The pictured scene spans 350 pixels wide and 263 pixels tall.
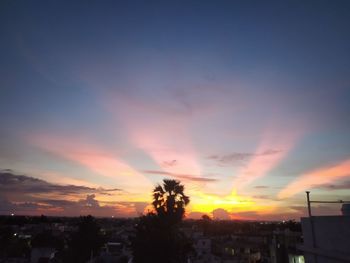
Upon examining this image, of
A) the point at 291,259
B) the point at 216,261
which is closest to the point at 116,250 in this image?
the point at 216,261

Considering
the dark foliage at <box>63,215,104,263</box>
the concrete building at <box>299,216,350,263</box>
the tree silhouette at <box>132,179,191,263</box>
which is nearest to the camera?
the concrete building at <box>299,216,350,263</box>

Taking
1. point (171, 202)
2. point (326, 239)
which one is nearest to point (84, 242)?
point (171, 202)

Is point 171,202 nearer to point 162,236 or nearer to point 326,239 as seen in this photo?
point 162,236

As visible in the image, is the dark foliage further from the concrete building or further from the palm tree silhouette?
the concrete building

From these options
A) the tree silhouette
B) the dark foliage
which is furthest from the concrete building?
the dark foliage

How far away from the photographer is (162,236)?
94.7 feet

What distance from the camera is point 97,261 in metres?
43.5

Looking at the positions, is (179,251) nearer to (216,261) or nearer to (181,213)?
(181,213)

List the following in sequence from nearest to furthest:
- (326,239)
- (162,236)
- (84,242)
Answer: (326,239), (162,236), (84,242)

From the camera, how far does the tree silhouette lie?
93.4 ft

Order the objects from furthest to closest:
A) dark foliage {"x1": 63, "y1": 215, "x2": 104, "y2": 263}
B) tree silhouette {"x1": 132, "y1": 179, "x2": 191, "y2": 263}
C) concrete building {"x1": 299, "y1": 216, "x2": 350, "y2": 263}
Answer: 1. dark foliage {"x1": 63, "y1": 215, "x2": 104, "y2": 263}
2. tree silhouette {"x1": 132, "y1": 179, "x2": 191, "y2": 263}
3. concrete building {"x1": 299, "y1": 216, "x2": 350, "y2": 263}

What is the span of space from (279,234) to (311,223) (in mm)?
29214

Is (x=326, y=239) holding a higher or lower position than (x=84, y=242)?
higher

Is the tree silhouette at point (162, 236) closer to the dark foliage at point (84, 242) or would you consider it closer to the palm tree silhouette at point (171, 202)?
the palm tree silhouette at point (171, 202)
